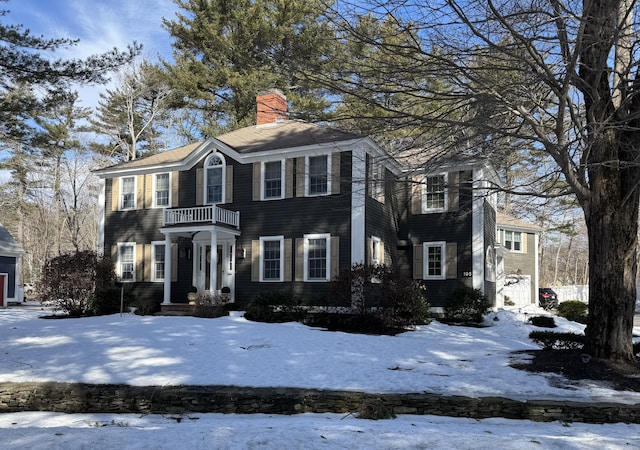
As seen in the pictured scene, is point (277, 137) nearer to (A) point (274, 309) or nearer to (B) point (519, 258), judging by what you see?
(A) point (274, 309)

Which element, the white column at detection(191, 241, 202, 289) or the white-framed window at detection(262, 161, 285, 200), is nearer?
the white-framed window at detection(262, 161, 285, 200)

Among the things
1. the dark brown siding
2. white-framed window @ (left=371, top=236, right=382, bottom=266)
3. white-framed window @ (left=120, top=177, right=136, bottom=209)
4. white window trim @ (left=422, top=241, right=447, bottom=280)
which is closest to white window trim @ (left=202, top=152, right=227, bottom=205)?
white-framed window @ (left=120, top=177, right=136, bottom=209)

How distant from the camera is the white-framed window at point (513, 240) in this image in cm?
2692

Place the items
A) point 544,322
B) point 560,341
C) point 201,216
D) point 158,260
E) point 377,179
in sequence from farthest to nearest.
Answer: point 158,260, point 201,216, point 544,322, point 560,341, point 377,179

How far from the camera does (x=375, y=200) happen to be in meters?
18.2

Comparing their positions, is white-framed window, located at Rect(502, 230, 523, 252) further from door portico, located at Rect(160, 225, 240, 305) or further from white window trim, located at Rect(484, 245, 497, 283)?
door portico, located at Rect(160, 225, 240, 305)

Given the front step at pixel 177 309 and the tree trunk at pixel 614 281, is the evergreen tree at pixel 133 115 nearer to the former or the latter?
the front step at pixel 177 309

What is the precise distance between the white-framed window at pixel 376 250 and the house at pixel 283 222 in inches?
2.6

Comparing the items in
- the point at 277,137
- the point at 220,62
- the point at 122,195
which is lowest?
the point at 122,195

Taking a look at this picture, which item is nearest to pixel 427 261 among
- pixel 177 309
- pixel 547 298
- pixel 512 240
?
pixel 177 309

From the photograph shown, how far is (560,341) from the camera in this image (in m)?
11.4

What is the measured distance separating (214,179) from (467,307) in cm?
1000

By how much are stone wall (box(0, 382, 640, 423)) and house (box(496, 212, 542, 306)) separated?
19.5 metres

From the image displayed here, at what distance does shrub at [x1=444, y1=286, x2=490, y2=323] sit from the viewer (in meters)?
17.5
